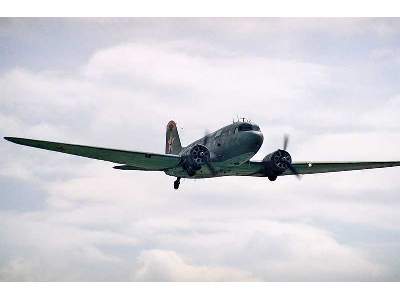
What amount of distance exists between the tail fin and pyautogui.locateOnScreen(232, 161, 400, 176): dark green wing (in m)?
10.9

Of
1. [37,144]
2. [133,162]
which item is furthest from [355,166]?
[37,144]

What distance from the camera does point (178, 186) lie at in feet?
116

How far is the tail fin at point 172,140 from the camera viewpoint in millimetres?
45906

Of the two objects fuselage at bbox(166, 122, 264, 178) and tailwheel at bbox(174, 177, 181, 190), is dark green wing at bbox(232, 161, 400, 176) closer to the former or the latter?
fuselage at bbox(166, 122, 264, 178)

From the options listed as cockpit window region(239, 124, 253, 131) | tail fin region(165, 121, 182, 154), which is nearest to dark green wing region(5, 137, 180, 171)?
cockpit window region(239, 124, 253, 131)

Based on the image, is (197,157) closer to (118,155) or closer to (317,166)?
(118,155)

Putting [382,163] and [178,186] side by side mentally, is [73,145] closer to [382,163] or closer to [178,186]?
[178,186]

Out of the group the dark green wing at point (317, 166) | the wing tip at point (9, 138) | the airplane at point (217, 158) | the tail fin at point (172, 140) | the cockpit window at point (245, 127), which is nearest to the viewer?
the wing tip at point (9, 138)

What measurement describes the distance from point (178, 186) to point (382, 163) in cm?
1309

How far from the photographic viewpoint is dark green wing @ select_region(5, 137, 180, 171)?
28.9 metres

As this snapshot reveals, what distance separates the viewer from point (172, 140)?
1823 inches

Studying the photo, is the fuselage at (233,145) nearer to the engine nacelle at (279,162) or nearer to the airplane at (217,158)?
the airplane at (217,158)

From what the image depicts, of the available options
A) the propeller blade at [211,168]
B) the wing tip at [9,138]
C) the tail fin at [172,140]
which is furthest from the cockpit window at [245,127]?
the tail fin at [172,140]

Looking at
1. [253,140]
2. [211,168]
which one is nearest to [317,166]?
[253,140]
